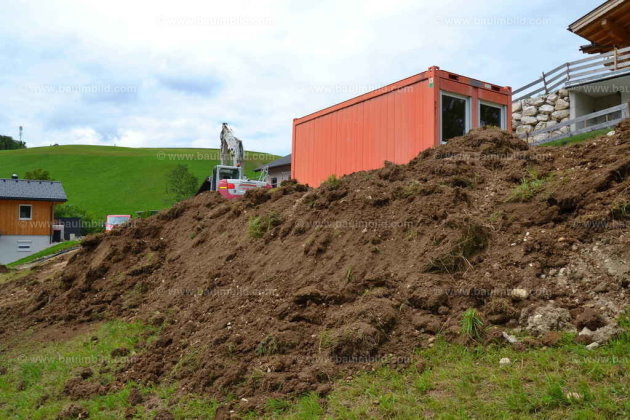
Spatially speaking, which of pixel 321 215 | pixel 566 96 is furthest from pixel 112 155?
pixel 321 215

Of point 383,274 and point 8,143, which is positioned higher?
point 8,143

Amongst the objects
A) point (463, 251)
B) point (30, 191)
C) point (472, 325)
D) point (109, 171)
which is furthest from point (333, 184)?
point (109, 171)

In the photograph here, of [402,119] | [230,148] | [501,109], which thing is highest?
[230,148]

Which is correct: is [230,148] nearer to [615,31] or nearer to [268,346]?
[615,31]

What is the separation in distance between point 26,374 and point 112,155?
72068mm

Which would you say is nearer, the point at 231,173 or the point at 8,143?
the point at 231,173

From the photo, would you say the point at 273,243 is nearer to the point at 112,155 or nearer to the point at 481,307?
the point at 481,307

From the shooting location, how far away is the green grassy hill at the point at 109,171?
48281 mm

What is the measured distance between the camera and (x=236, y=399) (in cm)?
420

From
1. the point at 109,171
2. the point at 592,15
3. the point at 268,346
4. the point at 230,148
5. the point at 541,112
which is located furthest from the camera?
the point at 109,171

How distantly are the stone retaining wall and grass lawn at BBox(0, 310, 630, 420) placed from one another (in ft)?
50.4

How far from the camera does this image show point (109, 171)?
60906mm

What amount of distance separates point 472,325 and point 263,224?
435 cm

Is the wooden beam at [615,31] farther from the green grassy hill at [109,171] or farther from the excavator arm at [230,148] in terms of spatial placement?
the green grassy hill at [109,171]
